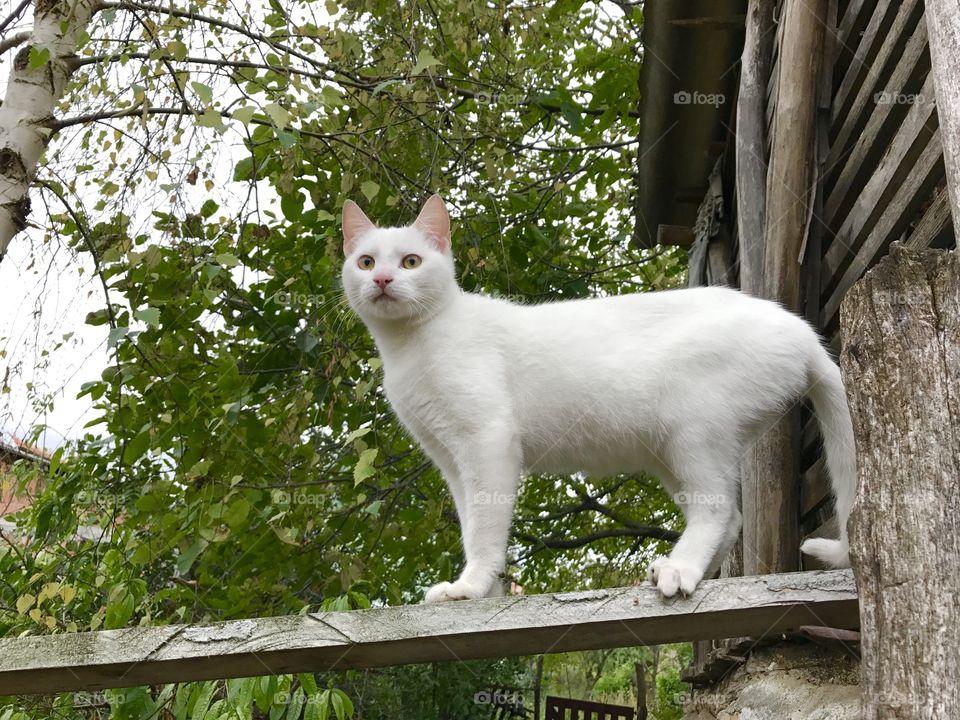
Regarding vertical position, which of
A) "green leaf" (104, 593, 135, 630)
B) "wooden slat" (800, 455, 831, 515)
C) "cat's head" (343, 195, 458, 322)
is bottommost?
"green leaf" (104, 593, 135, 630)

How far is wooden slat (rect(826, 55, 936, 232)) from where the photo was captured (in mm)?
2773

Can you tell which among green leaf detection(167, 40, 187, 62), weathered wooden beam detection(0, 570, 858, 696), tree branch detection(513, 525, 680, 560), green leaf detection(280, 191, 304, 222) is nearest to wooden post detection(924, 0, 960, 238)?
weathered wooden beam detection(0, 570, 858, 696)

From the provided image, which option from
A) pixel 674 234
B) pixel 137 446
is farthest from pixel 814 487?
pixel 137 446

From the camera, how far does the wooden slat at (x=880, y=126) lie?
2773 mm

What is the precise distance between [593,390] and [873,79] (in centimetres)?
160

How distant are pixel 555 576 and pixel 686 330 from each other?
7180 mm

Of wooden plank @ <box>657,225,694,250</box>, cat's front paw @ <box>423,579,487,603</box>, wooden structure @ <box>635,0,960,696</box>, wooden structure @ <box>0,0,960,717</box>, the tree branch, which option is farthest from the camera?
the tree branch

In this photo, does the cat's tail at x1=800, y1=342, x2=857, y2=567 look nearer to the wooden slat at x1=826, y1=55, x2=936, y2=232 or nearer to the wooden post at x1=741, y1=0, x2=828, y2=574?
the wooden post at x1=741, y1=0, x2=828, y2=574

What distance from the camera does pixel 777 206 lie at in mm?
3527

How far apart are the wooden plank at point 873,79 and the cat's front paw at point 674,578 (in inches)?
74.8

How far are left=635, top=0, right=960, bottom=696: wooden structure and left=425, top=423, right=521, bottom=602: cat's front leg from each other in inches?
43.4

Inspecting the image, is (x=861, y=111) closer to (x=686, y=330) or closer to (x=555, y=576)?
(x=686, y=330)

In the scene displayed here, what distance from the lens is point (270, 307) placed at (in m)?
5.22

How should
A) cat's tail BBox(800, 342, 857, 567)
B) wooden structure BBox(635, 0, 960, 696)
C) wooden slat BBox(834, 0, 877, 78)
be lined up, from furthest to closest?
wooden slat BBox(834, 0, 877, 78) < wooden structure BBox(635, 0, 960, 696) < cat's tail BBox(800, 342, 857, 567)
